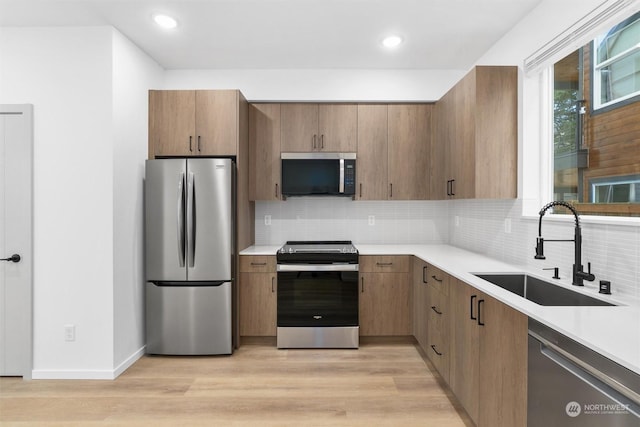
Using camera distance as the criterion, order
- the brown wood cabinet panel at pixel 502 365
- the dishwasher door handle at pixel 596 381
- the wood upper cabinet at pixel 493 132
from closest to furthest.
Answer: the dishwasher door handle at pixel 596 381 < the brown wood cabinet panel at pixel 502 365 < the wood upper cabinet at pixel 493 132

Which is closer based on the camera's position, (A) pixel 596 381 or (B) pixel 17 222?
(A) pixel 596 381

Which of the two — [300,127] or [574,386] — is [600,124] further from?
[300,127]

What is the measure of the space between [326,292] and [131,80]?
252 cm

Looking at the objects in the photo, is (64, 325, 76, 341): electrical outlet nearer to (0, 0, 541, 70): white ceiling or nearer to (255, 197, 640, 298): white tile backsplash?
(255, 197, 640, 298): white tile backsplash

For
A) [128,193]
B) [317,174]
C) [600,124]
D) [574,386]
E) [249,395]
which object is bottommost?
[249,395]

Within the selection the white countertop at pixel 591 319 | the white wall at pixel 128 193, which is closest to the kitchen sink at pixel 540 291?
the white countertop at pixel 591 319

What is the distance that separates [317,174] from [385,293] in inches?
53.4

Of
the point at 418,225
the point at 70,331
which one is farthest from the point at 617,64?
the point at 70,331

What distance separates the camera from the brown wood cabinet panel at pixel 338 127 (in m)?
3.82

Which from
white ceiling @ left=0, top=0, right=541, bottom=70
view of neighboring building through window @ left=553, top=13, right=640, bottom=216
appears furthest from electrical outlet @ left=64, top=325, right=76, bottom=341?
view of neighboring building through window @ left=553, top=13, right=640, bottom=216

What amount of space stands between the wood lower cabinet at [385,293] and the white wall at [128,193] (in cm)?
202

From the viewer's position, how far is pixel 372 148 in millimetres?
3846

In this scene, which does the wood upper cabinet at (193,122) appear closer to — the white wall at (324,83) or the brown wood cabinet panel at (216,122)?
the brown wood cabinet panel at (216,122)

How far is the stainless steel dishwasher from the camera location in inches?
41.5
